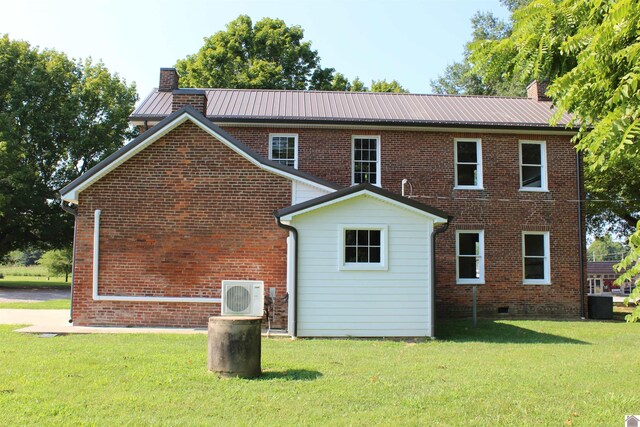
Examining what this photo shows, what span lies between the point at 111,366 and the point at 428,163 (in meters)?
11.9

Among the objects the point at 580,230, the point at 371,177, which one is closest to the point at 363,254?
the point at 371,177

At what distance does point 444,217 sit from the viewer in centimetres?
1188

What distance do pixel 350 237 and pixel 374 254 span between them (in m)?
0.66

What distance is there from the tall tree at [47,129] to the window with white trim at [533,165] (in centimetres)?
2589

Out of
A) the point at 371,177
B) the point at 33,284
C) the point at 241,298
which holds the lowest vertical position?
the point at 33,284

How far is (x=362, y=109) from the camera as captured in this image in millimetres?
18016

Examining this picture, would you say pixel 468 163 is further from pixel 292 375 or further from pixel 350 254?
pixel 292 375

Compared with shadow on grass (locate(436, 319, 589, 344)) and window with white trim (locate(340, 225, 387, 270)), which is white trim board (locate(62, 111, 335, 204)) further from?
shadow on grass (locate(436, 319, 589, 344))

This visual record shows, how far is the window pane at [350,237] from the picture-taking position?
11875 millimetres

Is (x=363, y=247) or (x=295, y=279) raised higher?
(x=363, y=247)

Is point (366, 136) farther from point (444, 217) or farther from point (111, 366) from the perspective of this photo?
point (111, 366)

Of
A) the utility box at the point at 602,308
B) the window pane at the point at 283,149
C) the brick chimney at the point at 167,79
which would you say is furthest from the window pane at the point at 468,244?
the brick chimney at the point at 167,79

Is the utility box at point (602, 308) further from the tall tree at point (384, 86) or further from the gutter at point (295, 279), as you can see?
the tall tree at point (384, 86)

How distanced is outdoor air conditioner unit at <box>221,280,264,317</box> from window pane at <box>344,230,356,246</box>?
2.21 m
